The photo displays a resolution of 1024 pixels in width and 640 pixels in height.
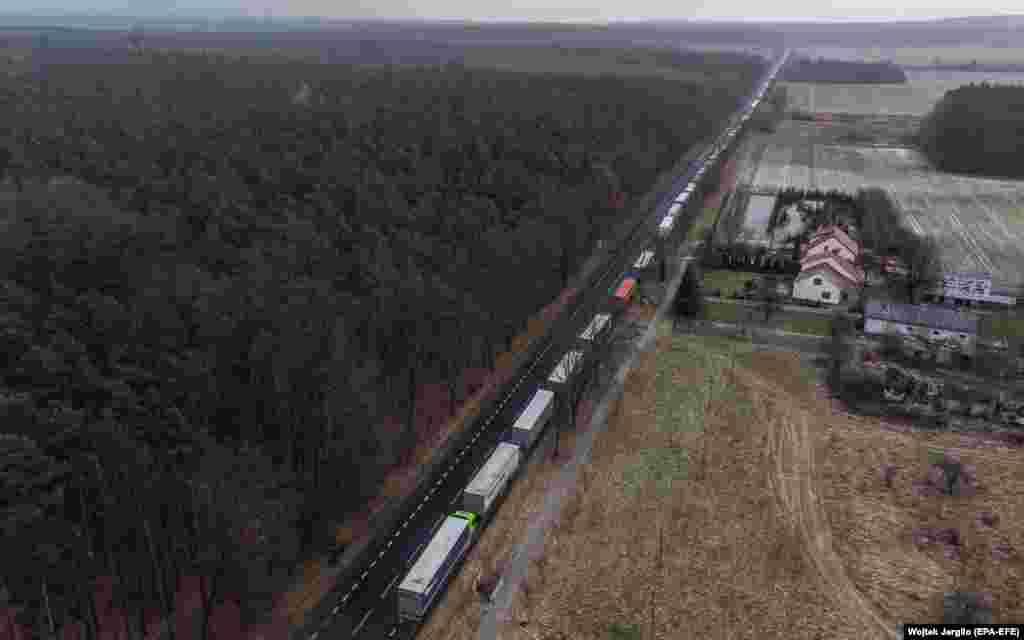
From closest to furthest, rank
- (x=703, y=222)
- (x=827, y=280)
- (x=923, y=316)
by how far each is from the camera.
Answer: (x=923, y=316), (x=827, y=280), (x=703, y=222)

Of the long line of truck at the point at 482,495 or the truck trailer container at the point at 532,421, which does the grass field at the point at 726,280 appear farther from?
the truck trailer container at the point at 532,421

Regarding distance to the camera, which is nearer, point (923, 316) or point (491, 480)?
point (491, 480)

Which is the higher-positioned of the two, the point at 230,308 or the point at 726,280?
the point at 230,308

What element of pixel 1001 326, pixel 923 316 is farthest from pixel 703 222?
pixel 923 316

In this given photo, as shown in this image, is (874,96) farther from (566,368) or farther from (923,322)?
(566,368)

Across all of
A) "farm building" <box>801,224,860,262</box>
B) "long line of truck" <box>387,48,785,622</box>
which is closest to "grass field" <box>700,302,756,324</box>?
"long line of truck" <box>387,48,785,622</box>

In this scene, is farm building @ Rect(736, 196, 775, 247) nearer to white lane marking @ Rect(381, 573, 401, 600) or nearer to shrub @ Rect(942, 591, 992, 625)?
shrub @ Rect(942, 591, 992, 625)
